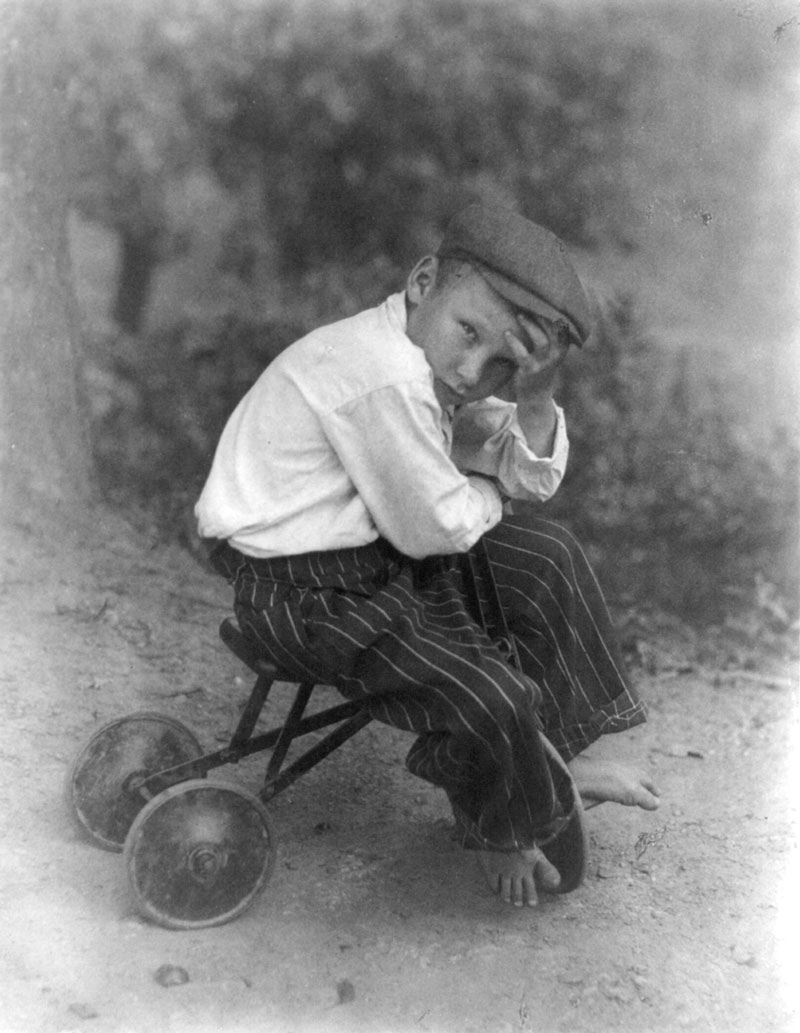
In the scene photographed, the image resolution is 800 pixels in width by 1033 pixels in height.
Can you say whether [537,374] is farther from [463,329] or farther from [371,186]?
[371,186]

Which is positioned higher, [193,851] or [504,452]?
[504,452]

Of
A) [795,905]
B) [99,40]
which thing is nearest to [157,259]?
[99,40]

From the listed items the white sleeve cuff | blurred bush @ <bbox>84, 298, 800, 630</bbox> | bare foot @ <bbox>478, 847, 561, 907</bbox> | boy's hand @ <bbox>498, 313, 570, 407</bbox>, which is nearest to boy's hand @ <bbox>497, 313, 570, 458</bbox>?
boy's hand @ <bbox>498, 313, 570, 407</bbox>

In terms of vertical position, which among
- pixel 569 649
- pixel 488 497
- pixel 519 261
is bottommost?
pixel 569 649

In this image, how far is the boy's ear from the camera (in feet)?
8.01

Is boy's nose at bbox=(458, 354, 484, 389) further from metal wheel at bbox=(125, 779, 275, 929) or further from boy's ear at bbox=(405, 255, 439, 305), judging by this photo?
metal wheel at bbox=(125, 779, 275, 929)

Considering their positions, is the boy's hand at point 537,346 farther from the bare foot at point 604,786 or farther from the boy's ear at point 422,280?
the bare foot at point 604,786

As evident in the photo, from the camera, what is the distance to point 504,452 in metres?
2.68

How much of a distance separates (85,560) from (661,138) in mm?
2110

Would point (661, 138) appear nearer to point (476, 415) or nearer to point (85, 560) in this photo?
point (476, 415)

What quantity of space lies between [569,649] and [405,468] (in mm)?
642

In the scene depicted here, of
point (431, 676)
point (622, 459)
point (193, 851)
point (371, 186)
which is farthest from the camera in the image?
point (622, 459)

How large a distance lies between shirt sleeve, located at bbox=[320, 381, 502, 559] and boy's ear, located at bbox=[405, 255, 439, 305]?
247mm

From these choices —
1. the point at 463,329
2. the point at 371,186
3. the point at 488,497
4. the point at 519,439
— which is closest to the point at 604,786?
the point at 488,497
